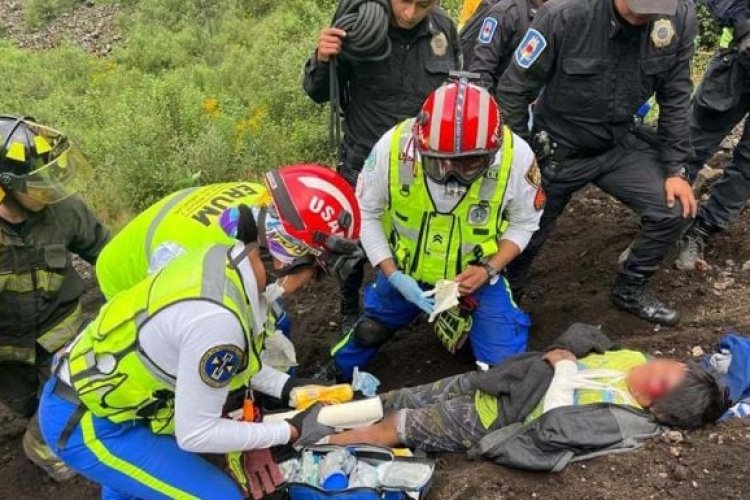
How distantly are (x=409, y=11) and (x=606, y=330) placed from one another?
2302 millimetres

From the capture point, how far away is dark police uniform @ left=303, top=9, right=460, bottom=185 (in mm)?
4402

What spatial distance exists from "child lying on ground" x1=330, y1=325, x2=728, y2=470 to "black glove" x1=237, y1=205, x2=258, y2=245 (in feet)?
4.46

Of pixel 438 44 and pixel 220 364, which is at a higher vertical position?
pixel 438 44

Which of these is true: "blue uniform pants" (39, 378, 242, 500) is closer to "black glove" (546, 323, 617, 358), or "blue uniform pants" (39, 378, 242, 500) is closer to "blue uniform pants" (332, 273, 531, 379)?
"blue uniform pants" (332, 273, 531, 379)

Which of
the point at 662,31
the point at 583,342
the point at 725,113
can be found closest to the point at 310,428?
the point at 583,342

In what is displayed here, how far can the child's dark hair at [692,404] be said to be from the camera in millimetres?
3309

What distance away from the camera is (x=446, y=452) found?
11.8 ft

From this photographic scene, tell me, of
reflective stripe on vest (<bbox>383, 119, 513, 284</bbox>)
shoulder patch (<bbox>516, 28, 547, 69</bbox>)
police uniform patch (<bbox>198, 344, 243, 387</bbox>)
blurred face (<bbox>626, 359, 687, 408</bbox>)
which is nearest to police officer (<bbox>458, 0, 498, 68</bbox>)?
shoulder patch (<bbox>516, 28, 547, 69</bbox>)

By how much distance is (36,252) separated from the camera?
3678mm

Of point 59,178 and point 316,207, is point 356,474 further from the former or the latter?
point 59,178

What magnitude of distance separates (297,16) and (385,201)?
1063 centimetres

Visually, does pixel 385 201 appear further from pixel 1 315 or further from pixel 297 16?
pixel 297 16

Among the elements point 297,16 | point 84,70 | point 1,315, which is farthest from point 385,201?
point 84,70

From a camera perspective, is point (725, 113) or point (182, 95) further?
point (182, 95)
